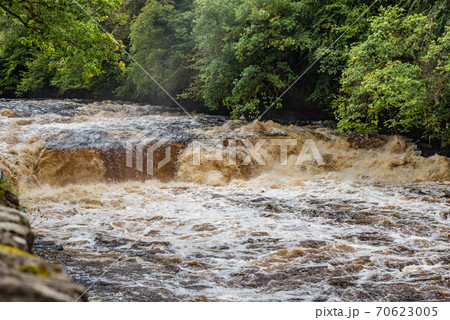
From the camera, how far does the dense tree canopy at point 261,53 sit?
693 centimetres

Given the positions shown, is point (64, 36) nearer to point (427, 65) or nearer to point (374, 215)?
point (374, 215)

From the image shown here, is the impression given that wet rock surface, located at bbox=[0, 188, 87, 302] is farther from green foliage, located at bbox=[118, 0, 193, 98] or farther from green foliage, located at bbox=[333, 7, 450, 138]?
green foliage, located at bbox=[118, 0, 193, 98]

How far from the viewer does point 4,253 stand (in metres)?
1.36

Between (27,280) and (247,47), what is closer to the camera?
(27,280)

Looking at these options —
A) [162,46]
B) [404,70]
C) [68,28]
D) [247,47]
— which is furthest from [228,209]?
[162,46]

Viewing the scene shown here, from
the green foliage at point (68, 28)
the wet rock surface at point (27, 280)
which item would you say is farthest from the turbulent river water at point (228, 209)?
the green foliage at point (68, 28)

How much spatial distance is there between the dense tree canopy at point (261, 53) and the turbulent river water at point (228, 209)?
59.4 inches

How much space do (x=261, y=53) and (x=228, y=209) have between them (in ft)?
26.2

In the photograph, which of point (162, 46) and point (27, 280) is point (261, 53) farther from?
point (27, 280)

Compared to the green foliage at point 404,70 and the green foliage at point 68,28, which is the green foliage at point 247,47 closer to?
the green foliage at point 404,70

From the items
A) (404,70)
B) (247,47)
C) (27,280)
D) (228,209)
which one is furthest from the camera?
(247,47)

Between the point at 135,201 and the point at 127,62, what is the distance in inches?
522

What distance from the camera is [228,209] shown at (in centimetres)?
790

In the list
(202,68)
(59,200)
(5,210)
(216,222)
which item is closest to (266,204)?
(216,222)
